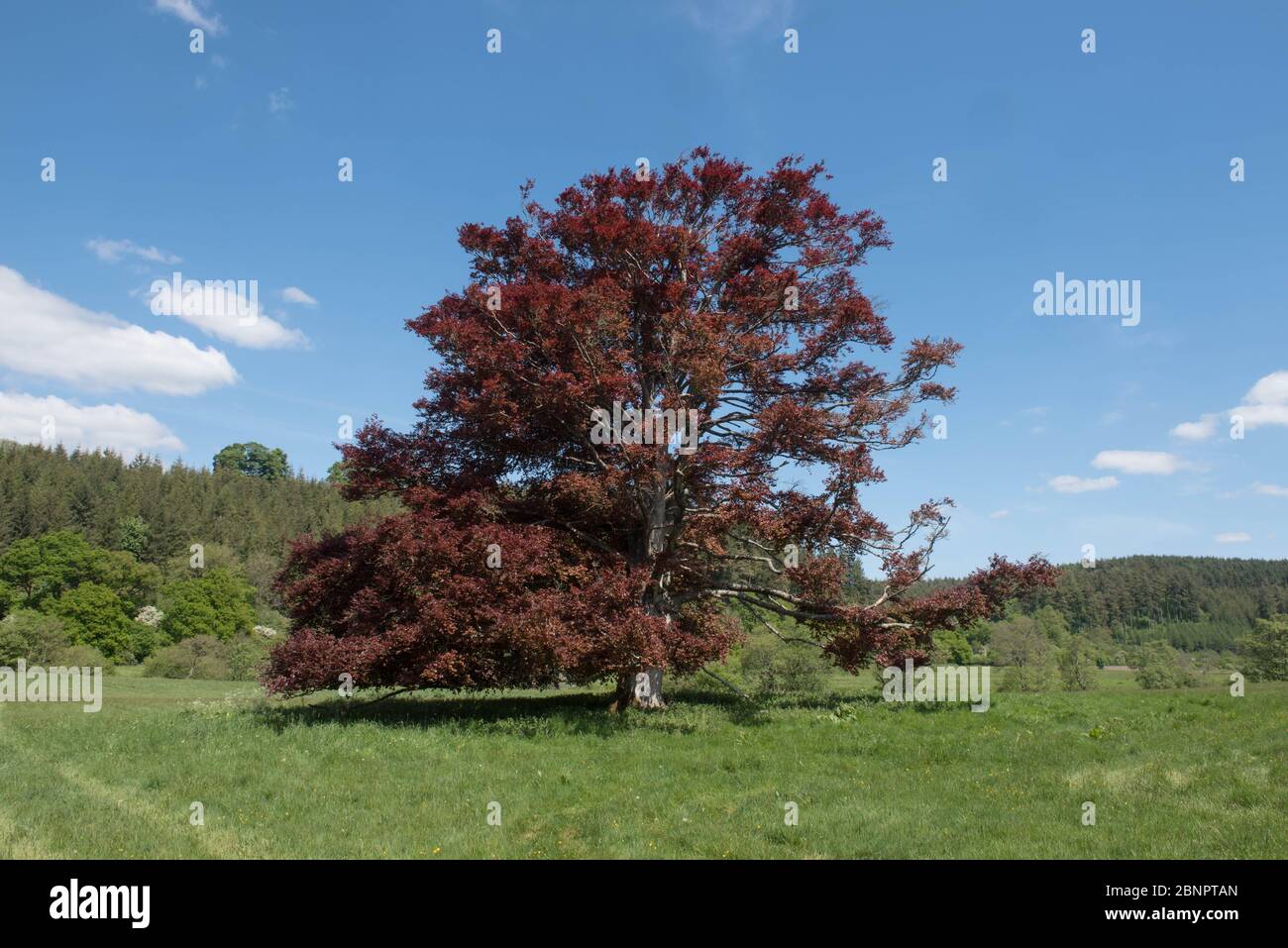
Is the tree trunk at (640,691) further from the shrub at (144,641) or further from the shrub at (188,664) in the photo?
the shrub at (144,641)

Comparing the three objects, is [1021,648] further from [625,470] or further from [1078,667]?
[625,470]

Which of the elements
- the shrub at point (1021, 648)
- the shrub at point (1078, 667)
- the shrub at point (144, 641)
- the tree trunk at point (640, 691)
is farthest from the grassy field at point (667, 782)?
the shrub at point (144, 641)

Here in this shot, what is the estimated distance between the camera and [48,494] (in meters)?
101

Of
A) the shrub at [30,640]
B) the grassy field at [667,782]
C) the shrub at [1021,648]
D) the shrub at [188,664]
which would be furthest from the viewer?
the shrub at [1021,648]

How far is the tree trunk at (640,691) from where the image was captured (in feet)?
→ 58.7

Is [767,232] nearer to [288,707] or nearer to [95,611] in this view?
[288,707]

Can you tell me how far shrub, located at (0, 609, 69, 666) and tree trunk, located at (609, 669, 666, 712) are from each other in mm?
52931

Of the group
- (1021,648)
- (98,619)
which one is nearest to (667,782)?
(1021,648)

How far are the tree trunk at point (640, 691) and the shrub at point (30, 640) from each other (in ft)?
174
